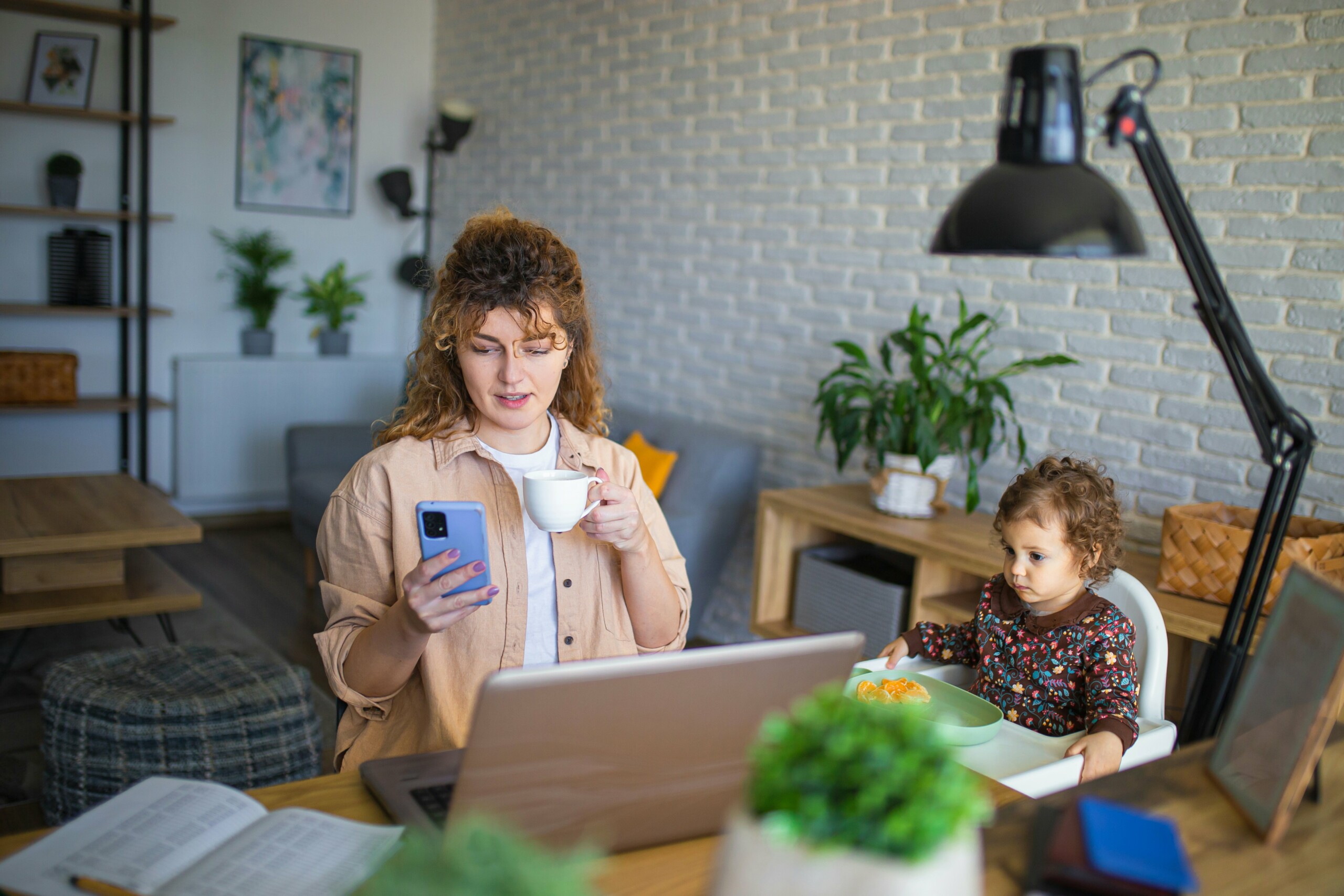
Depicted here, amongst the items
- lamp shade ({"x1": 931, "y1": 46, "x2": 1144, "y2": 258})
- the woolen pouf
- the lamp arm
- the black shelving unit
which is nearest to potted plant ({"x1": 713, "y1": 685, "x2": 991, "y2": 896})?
lamp shade ({"x1": 931, "y1": 46, "x2": 1144, "y2": 258})

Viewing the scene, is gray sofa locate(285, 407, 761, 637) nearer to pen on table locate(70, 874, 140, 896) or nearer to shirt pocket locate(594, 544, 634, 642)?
shirt pocket locate(594, 544, 634, 642)

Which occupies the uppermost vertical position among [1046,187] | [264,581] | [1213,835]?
[1046,187]

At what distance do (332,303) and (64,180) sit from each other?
124cm

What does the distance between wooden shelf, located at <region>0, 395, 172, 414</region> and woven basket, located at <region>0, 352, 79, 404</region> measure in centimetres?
4

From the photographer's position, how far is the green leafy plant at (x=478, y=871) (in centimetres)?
48

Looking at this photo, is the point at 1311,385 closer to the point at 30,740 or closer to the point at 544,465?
the point at 544,465

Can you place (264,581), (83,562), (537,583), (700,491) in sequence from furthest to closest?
1. (264,581)
2. (700,491)
3. (83,562)
4. (537,583)

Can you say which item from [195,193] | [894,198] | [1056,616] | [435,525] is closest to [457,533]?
[435,525]

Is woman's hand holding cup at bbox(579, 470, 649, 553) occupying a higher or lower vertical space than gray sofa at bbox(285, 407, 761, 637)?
higher

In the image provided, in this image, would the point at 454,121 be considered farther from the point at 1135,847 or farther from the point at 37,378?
the point at 1135,847

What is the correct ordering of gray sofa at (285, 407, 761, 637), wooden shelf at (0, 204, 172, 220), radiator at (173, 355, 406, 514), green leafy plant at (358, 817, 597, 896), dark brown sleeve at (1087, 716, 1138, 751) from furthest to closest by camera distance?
1. radiator at (173, 355, 406, 514)
2. wooden shelf at (0, 204, 172, 220)
3. gray sofa at (285, 407, 761, 637)
4. dark brown sleeve at (1087, 716, 1138, 751)
5. green leafy plant at (358, 817, 597, 896)

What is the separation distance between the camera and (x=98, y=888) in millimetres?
785

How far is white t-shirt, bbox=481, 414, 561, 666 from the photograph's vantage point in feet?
4.68

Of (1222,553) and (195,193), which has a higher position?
(195,193)
